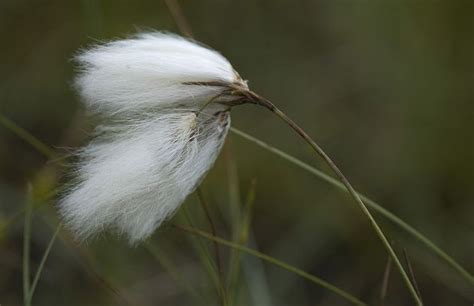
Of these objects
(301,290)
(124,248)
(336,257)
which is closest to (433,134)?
(336,257)

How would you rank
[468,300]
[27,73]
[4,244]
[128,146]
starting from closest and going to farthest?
[128,146] < [468,300] < [4,244] < [27,73]

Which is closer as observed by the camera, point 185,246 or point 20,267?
point 20,267

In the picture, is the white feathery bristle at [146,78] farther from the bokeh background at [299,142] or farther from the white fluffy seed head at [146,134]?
the bokeh background at [299,142]

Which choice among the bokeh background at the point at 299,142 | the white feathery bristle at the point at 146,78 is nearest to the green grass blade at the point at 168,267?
the bokeh background at the point at 299,142

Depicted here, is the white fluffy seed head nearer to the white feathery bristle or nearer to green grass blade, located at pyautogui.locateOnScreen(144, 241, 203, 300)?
the white feathery bristle

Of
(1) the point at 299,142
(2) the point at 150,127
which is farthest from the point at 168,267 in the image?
(1) the point at 299,142

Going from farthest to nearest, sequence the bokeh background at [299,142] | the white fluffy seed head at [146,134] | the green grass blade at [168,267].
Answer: the bokeh background at [299,142] → the green grass blade at [168,267] → the white fluffy seed head at [146,134]

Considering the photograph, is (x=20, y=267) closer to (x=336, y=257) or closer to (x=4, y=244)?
(x=4, y=244)
